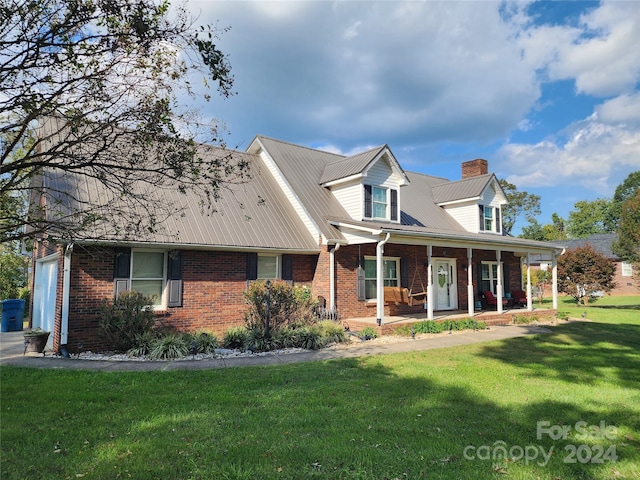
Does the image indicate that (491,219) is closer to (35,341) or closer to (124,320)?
(124,320)

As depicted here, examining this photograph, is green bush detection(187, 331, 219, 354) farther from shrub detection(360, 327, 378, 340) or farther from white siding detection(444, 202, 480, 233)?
white siding detection(444, 202, 480, 233)

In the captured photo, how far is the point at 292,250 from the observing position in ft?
42.4

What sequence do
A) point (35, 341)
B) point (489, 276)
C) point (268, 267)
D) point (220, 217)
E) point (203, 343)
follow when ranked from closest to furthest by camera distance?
point (35, 341) < point (203, 343) < point (220, 217) < point (268, 267) < point (489, 276)

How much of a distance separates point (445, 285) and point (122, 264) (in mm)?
12738

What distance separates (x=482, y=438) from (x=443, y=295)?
524 inches

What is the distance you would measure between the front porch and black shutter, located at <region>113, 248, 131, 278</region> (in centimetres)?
655

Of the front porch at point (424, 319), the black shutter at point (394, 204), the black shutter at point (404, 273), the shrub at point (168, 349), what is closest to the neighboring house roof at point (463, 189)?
the black shutter at point (394, 204)

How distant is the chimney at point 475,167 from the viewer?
22.6 m

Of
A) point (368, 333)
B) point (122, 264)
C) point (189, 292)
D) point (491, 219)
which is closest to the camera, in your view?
point (122, 264)

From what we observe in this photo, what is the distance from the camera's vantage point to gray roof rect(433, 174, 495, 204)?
1908 cm

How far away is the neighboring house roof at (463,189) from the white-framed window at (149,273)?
559 inches

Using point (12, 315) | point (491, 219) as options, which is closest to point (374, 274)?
point (491, 219)

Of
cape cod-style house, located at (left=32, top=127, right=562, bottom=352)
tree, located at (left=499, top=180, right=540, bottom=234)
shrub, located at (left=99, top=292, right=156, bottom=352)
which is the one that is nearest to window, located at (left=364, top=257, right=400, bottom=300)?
cape cod-style house, located at (left=32, top=127, right=562, bottom=352)

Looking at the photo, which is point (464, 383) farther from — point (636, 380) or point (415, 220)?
point (415, 220)
